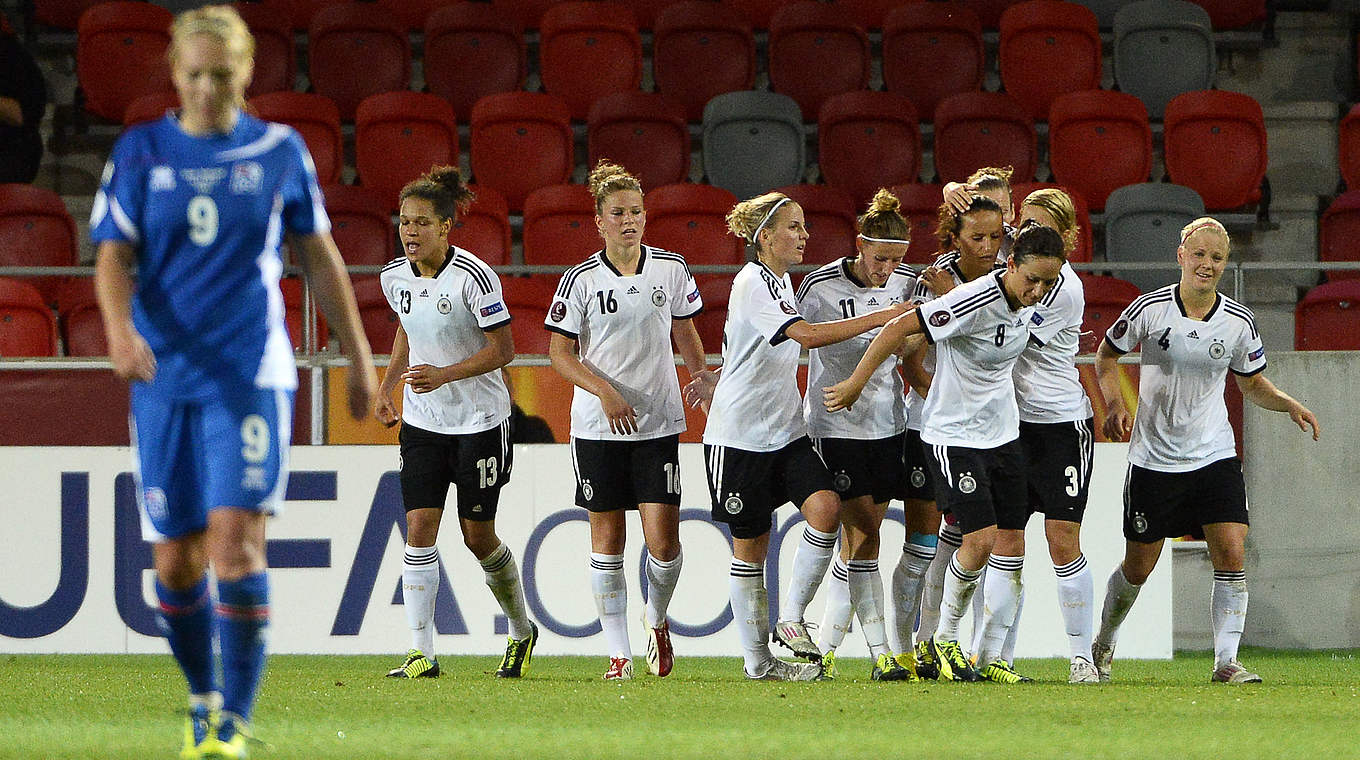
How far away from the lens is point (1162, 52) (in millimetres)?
12234

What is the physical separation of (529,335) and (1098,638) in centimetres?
398

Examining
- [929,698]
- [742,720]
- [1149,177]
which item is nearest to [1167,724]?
[929,698]

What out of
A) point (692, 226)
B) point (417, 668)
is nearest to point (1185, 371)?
point (417, 668)

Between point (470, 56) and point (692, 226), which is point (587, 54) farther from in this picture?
point (692, 226)

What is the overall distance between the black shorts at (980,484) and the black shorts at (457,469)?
1922 mm

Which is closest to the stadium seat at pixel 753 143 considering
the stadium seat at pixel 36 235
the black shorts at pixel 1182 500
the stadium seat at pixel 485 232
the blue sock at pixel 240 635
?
the stadium seat at pixel 485 232

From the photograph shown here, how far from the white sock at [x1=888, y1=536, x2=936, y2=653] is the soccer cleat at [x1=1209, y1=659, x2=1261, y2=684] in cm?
135

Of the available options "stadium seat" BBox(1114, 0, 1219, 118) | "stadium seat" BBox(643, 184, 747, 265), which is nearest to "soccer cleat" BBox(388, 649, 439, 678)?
"stadium seat" BBox(643, 184, 747, 265)

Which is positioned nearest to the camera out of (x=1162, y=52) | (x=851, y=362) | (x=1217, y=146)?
(x=851, y=362)

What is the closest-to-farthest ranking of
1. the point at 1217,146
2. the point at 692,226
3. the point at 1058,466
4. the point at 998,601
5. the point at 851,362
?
the point at 998,601
the point at 1058,466
the point at 851,362
the point at 692,226
the point at 1217,146

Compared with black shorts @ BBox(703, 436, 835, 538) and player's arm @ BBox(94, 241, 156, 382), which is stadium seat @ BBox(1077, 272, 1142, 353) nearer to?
black shorts @ BBox(703, 436, 835, 538)

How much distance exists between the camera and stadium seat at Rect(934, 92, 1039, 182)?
1145 cm

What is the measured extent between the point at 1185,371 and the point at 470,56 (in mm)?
7095

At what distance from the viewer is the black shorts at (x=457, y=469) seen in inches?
272
